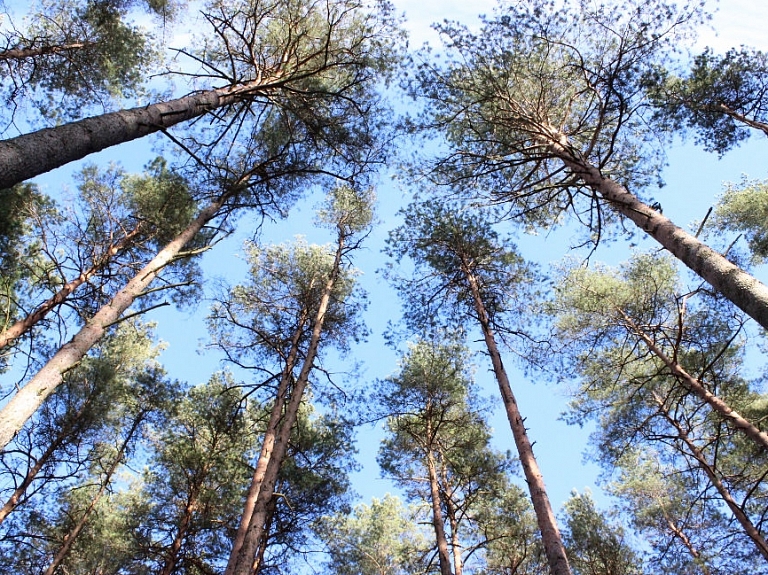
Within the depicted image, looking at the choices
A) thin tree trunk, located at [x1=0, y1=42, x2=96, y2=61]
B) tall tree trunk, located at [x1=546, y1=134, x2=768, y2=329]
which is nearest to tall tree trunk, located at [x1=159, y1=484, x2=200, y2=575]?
thin tree trunk, located at [x1=0, y1=42, x2=96, y2=61]

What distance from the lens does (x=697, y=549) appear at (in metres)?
11.8

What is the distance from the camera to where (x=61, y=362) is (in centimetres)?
461

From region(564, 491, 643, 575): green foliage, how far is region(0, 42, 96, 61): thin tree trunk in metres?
15.2

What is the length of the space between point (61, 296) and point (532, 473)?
27.2ft

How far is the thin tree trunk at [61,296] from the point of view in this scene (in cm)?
766

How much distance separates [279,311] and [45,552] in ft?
24.9

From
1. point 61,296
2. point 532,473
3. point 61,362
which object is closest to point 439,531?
point 532,473

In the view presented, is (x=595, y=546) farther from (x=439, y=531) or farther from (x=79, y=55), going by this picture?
(x=79, y=55)

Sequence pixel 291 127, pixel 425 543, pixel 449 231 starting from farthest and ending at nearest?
pixel 425 543 → pixel 449 231 → pixel 291 127

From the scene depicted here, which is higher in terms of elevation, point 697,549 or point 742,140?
point 742,140

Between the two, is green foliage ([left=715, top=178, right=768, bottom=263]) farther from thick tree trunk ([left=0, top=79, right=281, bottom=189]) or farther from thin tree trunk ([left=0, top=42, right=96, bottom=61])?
thin tree trunk ([left=0, top=42, right=96, bottom=61])

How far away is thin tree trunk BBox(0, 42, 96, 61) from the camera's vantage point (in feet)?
28.4

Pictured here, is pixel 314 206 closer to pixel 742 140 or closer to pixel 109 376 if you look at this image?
pixel 109 376

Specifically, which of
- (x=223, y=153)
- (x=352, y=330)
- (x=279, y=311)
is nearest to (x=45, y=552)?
(x=279, y=311)
